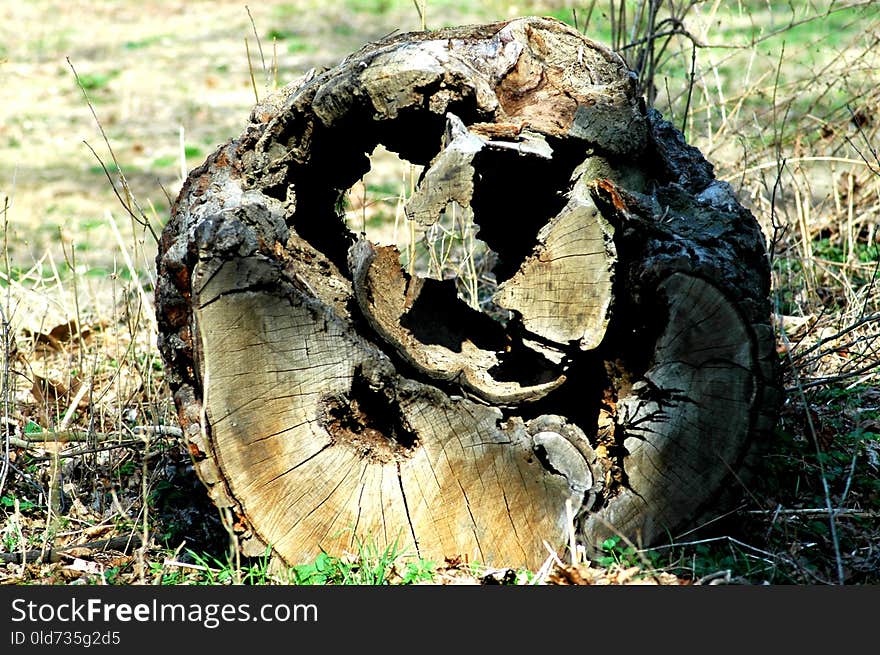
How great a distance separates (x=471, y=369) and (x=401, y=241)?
3.60 m

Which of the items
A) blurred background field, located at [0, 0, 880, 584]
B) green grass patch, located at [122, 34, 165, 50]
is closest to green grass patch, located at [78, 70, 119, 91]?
blurred background field, located at [0, 0, 880, 584]

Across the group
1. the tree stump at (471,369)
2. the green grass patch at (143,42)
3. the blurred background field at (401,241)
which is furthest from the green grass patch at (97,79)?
the tree stump at (471,369)

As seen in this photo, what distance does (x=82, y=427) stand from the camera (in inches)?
153

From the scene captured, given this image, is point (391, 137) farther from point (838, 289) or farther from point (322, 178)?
point (838, 289)

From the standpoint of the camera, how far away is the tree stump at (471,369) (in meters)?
2.67

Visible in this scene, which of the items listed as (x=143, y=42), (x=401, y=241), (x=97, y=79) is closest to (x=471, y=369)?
(x=401, y=241)

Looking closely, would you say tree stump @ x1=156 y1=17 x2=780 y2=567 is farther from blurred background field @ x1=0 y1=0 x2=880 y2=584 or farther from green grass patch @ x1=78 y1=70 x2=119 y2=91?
green grass patch @ x1=78 y1=70 x2=119 y2=91

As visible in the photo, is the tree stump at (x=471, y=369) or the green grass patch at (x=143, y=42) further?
the green grass patch at (x=143, y=42)

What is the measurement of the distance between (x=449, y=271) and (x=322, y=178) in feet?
7.06

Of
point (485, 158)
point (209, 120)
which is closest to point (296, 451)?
point (485, 158)

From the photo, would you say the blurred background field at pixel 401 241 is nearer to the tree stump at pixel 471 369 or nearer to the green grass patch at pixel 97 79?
the tree stump at pixel 471 369

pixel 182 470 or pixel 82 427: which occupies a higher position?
pixel 82 427

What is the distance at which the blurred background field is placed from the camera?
2855 millimetres

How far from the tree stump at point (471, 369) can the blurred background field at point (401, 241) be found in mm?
183
